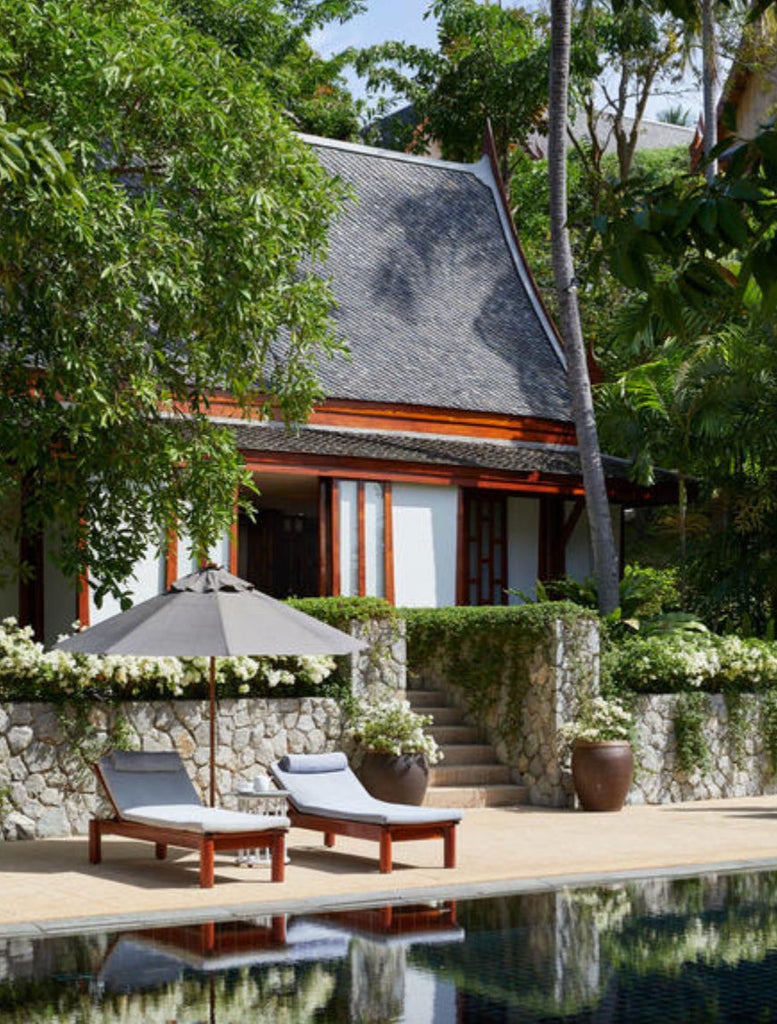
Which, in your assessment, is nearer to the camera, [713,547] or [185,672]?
[185,672]

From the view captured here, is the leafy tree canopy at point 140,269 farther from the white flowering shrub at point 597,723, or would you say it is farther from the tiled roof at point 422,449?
the white flowering shrub at point 597,723

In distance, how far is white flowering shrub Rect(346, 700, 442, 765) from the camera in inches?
653

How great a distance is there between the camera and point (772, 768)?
20.5 meters

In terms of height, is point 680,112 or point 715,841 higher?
point 680,112

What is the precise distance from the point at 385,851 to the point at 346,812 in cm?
59

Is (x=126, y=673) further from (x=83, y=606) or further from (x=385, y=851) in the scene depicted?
(x=83, y=606)

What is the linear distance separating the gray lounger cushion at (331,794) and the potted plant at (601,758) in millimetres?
4256

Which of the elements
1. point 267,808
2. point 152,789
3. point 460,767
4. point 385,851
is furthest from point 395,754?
point 152,789

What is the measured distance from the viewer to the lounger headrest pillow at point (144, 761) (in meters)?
13.7

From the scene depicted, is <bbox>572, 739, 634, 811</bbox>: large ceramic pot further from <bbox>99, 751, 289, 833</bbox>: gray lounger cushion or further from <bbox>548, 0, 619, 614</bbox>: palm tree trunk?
<bbox>99, 751, 289, 833</bbox>: gray lounger cushion

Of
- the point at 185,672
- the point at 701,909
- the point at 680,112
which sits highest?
the point at 680,112

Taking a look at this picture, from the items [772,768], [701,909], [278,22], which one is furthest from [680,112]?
[701,909]

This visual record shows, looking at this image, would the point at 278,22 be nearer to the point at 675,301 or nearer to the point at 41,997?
the point at 41,997

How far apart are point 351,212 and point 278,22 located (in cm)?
799
